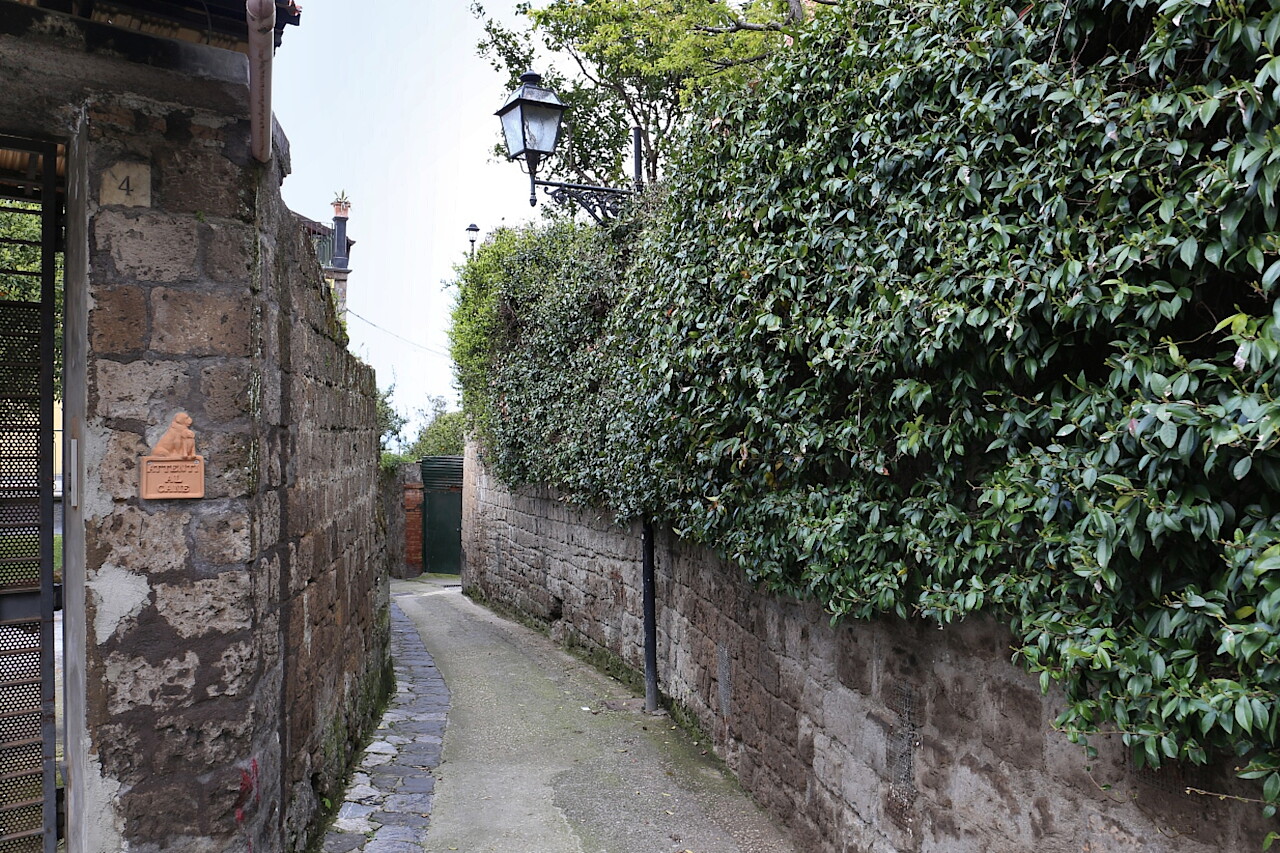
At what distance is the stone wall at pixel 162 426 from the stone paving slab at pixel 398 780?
999 millimetres

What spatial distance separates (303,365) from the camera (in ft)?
13.0

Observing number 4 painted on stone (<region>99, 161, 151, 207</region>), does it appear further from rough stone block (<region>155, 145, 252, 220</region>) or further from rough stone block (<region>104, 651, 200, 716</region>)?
rough stone block (<region>104, 651, 200, 716</region>)

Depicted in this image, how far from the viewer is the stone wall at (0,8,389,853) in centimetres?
284

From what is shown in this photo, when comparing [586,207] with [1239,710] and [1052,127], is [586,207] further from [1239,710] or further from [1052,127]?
[1239,710]

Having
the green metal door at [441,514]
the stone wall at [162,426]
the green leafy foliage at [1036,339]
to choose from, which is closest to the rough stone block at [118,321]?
the stone wall at [162,426]

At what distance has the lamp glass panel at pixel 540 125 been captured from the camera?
7.61m

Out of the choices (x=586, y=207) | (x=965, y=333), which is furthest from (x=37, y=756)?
(x=586, y=207)

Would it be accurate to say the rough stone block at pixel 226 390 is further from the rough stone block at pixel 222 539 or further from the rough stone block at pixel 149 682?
the rough stone block at pixel 149 682

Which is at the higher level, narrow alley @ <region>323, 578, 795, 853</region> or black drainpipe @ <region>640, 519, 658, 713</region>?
black drainpipe @ <region>640, 519, 658, 713</region>

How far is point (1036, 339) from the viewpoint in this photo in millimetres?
2346

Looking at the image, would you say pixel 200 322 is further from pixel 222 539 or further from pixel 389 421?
pixel 389 421

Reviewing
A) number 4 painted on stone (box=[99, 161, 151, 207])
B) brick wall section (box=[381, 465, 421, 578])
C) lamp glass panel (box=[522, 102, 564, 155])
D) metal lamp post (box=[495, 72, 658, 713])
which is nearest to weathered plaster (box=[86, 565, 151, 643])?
number 4 painted on stone (box=[99, 161, 151, 207])

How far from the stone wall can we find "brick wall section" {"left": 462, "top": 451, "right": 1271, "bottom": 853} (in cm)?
227

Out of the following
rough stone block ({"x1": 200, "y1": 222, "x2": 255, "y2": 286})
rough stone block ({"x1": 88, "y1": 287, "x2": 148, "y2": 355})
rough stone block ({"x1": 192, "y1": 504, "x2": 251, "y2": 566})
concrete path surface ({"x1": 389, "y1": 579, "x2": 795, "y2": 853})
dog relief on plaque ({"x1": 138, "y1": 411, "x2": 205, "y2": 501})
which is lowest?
concrete path surface ({"x1": 389, "y1": 579, "x2": 795, "y2": 853})
